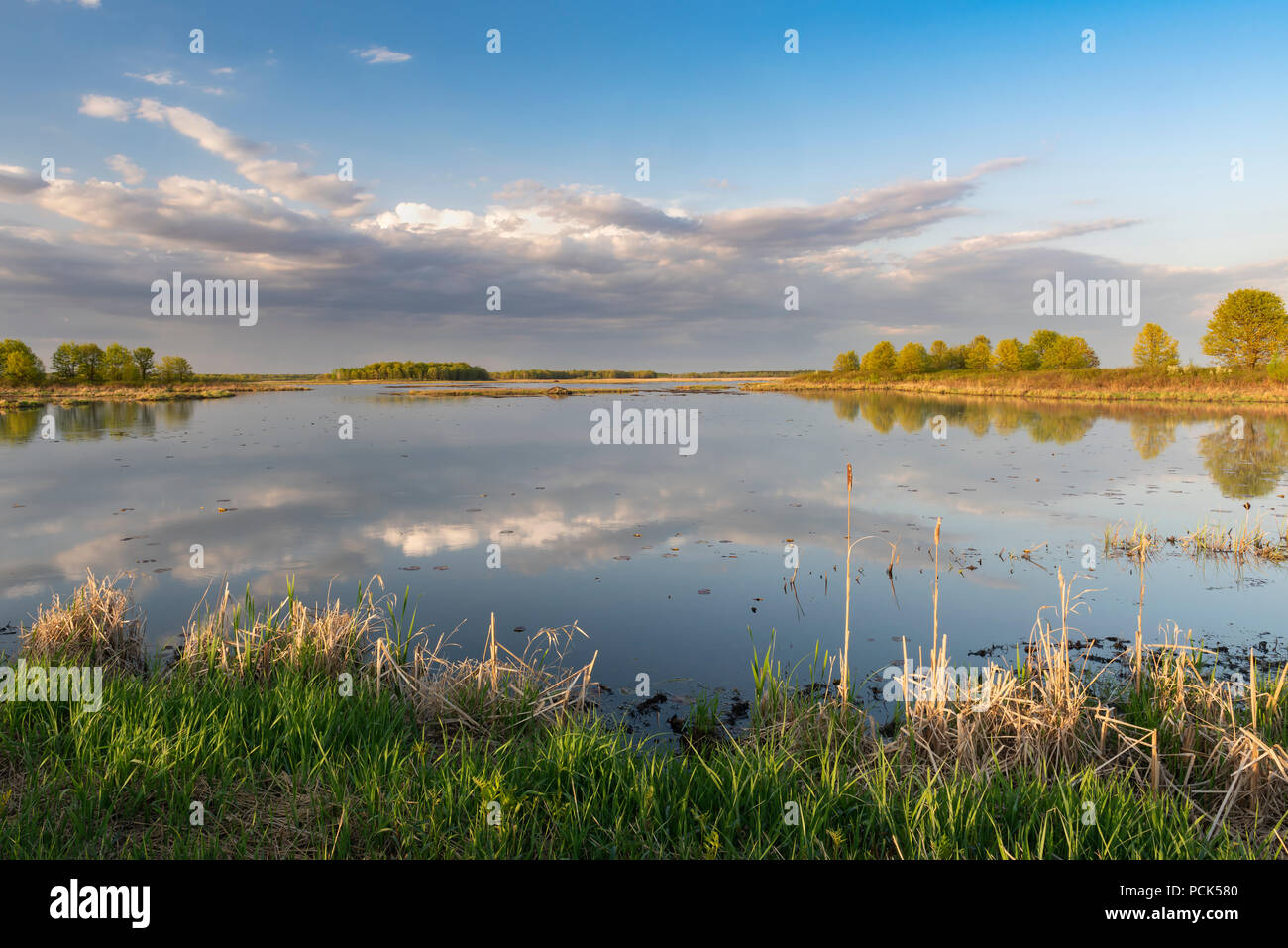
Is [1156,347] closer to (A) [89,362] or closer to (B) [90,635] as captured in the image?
(B) [90,635]

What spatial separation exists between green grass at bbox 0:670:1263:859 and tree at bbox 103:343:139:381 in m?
102

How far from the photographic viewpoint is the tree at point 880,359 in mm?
94000

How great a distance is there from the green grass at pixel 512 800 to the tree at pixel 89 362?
100842 millimetres

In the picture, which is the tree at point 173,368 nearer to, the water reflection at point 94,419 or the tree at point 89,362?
A: the tree at point 89,362

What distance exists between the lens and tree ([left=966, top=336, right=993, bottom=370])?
3720 inches

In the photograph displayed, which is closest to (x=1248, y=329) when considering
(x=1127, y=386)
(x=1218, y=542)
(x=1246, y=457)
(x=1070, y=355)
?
(x=1127, y=386)

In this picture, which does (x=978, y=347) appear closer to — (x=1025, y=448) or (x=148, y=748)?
(x=1025, y=448)

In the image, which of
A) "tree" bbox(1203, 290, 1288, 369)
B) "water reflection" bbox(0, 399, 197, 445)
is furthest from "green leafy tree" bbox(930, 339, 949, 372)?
"water reflection" bbox(0, 399, 197, 445)

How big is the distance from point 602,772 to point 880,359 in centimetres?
9709

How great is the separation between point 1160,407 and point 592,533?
4188 centimetres

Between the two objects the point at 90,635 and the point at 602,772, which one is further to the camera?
the point at 90,635

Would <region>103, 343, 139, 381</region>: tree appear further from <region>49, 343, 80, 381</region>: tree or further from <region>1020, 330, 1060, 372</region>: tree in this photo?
<region>1020, 330, 1060, 372</region>: tree

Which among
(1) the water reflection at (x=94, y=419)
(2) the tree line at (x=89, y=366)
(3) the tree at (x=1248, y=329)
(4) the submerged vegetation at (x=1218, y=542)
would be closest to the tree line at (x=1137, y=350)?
(3) the tree at (x=1248, y=329)

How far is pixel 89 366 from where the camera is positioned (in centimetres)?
8481
